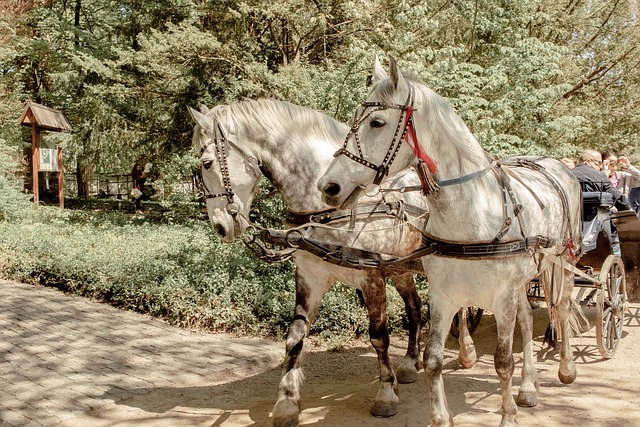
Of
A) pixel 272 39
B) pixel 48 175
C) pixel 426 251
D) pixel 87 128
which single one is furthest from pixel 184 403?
pixel 48 175

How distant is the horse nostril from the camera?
3141 millimetres

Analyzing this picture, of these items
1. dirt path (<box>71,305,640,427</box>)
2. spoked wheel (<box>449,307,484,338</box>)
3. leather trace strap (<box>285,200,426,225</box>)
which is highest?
leather trace strap (<box>285,200,426,225</box>)

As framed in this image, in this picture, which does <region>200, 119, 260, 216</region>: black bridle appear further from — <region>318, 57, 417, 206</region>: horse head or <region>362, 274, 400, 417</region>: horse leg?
<region>362, 274, 400, 417</region>: horse leg

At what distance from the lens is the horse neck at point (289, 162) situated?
13.7 ft

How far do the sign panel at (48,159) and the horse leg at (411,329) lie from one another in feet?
39.9

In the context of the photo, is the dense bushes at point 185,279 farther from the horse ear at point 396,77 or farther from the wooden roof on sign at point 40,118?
the wooden roof on sign at point 40,118

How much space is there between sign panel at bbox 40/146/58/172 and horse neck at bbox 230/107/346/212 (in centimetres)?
1223

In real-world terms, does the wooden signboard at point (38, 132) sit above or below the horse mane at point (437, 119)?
above

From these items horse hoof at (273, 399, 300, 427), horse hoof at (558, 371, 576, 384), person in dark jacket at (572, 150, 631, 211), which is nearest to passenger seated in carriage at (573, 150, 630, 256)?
person in dark jacket at (572, 150, 631, 211)

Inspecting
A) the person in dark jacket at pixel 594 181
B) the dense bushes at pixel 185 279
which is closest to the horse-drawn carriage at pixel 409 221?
the person in dark jacket at pixel 594 181

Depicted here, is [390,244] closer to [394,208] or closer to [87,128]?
[394,208]

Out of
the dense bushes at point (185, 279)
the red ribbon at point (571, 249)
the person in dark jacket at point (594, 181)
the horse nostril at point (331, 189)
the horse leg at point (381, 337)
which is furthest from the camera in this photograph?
the dense bushes at point (185, 279)

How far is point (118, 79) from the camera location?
11898 mm

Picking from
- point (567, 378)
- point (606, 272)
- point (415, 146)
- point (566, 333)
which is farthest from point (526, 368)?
Result: point (415, 146)
